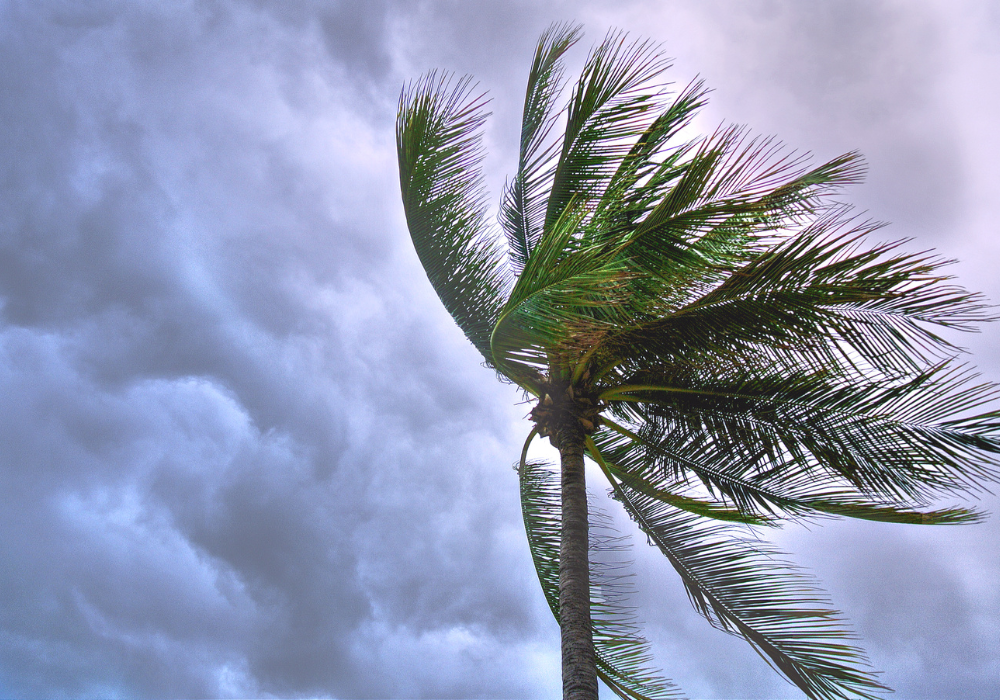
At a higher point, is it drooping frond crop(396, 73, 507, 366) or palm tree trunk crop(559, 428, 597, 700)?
drooping frond crop(396, 73, 507, 366)

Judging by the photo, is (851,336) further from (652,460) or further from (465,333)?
(465,333)

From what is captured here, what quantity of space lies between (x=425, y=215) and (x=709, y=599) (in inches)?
193

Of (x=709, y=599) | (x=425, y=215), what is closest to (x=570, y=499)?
(x=709, y=599)

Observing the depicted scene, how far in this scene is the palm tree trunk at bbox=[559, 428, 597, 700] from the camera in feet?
18.3

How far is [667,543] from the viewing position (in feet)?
23.2

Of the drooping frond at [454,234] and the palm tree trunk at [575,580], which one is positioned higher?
the drooping frond at [454,234]

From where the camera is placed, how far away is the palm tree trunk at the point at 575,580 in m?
5.58

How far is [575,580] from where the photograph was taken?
614 cm

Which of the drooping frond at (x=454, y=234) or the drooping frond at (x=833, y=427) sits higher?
the drooping frond at (x=454, y=234)

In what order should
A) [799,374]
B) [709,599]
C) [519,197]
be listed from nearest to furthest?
[799,374]
[709,599]
[519,197]

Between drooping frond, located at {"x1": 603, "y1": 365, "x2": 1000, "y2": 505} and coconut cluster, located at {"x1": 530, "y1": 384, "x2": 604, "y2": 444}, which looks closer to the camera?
drooping frond, located at {"x1": 603, "y1": 365, "x2": 1000, "y2": 505}

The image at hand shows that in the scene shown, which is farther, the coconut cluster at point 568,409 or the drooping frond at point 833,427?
the coconut cluster at point 568,409

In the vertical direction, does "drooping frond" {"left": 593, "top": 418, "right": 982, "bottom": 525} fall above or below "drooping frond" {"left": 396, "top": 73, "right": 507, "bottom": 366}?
below

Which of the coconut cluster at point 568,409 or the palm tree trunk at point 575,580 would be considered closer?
the palm tree trunk at point 575,580
